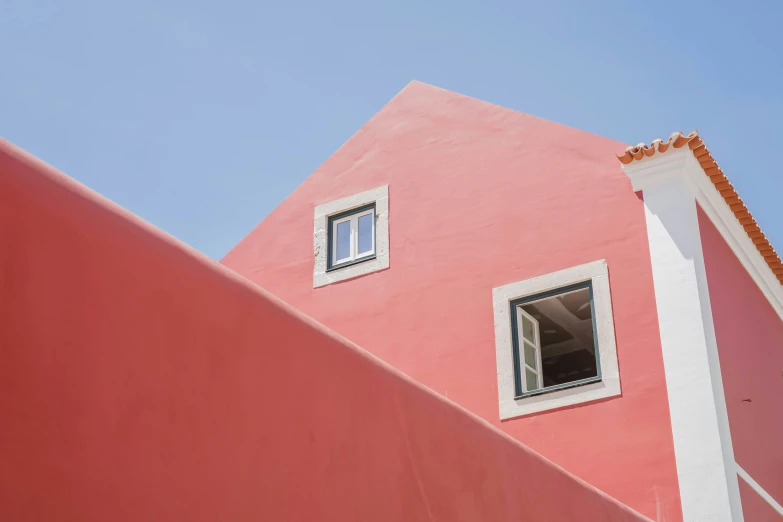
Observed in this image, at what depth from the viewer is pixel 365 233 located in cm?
1092

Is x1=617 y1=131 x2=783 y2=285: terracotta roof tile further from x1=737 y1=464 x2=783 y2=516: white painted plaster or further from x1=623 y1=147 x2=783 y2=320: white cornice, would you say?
x1=737 y1=464 x2=783 y2=516: white painted plaster

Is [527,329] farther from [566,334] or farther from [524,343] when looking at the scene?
[566,334]

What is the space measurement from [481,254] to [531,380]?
1381 millimetres

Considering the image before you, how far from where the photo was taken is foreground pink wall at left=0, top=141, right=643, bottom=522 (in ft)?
9.75

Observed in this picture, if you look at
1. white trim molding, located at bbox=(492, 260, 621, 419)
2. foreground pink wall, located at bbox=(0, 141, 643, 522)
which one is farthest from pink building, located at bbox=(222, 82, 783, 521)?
foreground pink wall, located at bbox=(0, 141, 643, 522)

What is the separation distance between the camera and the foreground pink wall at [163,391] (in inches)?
117

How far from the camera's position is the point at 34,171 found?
3127mm

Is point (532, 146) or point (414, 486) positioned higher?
point (532, 146)

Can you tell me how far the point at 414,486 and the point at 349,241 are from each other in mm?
6315

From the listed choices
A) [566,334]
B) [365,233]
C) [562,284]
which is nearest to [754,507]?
[562,284]

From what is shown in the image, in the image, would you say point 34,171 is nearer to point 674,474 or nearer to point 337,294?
point 674,474

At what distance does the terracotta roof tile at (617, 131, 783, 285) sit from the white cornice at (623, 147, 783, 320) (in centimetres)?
4

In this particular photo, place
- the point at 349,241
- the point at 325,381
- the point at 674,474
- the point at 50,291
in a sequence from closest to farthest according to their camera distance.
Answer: the point at 50,291
the point at 325,381
the point at 674,474
the point at 349,241

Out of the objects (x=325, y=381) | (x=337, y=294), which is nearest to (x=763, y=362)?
(x=337, y=294)
